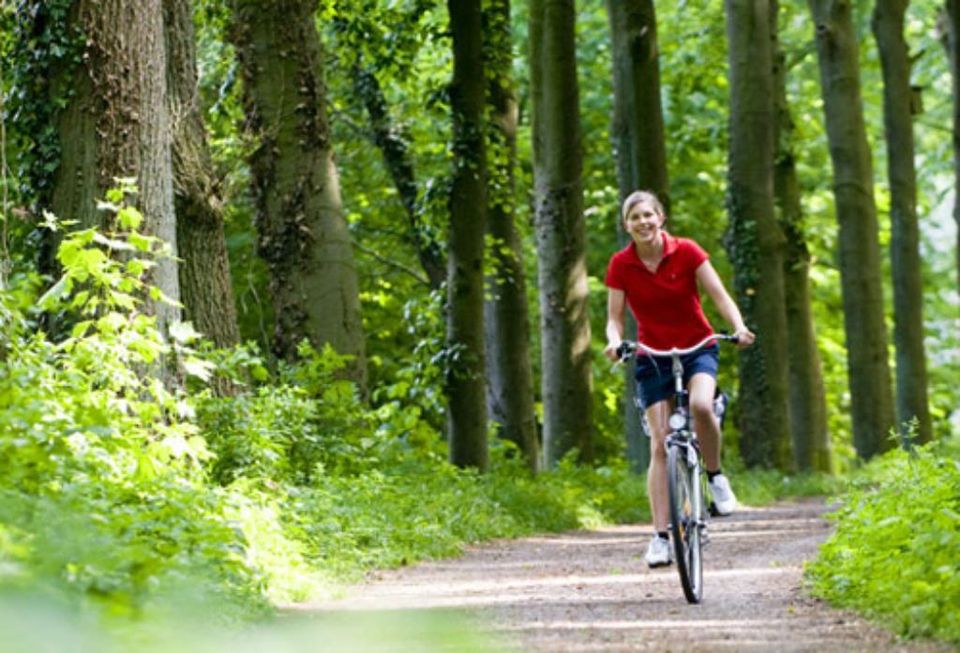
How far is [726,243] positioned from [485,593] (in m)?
16.1

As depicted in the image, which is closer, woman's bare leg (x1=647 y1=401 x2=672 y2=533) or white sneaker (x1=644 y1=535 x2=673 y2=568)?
woman's bare leg (x1=647 y1=401 x2=672 y2=533)

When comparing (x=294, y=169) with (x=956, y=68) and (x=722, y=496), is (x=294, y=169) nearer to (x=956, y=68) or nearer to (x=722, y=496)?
(x=722, y=496)

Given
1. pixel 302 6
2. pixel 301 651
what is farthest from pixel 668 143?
pixel 301 651

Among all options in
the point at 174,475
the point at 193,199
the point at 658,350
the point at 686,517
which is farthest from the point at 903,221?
the point at 174,475

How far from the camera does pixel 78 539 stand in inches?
233

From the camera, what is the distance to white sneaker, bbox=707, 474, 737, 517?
1015cm

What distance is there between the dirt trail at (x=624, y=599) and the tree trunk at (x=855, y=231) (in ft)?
36.6

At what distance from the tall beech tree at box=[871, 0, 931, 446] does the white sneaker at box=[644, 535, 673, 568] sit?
56.8ft

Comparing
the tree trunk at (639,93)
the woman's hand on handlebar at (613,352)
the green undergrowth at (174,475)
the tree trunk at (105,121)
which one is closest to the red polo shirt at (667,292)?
the woman's hand on handlebar at (613,352)

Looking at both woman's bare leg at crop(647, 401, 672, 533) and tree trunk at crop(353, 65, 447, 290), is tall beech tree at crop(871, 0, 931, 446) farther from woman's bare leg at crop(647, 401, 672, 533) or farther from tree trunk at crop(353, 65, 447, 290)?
woman's bare leg at crop(647, 401, 672, 533)

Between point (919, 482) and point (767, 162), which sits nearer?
point (919, 482)

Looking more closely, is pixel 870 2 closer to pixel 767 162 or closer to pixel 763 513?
pixel 767 162

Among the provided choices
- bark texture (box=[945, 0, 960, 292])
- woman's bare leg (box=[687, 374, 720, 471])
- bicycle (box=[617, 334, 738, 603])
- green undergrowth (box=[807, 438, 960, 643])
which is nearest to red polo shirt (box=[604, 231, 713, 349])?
bicycle (box=[617, 334, 738, 603])

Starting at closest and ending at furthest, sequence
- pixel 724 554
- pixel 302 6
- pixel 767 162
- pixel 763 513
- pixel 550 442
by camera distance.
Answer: pixel 724 554
pixel 302 6
pixel 763 513
pixel 550 442
pixel 767 162
